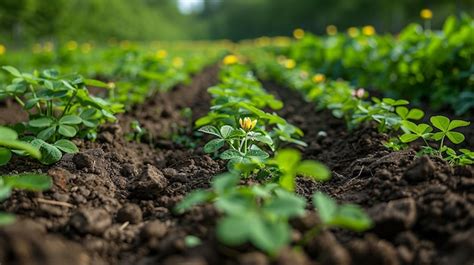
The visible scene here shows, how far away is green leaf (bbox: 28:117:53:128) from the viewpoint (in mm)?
2328

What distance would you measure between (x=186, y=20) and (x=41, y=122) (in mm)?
64442

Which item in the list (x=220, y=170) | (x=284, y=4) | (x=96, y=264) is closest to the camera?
(x=96, y=264)

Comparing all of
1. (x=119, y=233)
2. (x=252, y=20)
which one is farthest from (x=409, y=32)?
(x=252, y=20)

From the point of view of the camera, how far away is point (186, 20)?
64.4 m

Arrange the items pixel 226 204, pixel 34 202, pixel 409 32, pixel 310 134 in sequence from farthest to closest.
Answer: pixel 409 32 → pixel 310 134 → pixel 34 202 → pixel 226 204

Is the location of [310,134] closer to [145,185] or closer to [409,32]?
[145,185]

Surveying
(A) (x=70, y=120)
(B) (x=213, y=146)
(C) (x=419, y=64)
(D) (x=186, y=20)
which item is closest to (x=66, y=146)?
(A) (x=70, y=120)

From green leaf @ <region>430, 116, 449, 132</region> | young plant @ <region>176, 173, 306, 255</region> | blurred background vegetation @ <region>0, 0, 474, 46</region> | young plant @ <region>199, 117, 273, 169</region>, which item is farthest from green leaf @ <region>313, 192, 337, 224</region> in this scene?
blurred background vegetation @ <region>0, 0, 474, 46</region>

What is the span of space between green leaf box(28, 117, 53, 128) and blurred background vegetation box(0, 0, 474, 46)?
13.1 metres

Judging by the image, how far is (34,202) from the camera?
172cm

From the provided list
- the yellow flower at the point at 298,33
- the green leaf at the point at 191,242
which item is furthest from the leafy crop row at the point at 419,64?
the green leaf at the point at 191,242

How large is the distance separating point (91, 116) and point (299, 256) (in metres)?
1.81

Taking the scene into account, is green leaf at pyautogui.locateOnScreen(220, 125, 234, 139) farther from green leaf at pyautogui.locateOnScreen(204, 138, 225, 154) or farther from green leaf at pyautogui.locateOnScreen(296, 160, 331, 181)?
green leaf at pyautogui.locateOnScreen(296, 160, 331, 181)

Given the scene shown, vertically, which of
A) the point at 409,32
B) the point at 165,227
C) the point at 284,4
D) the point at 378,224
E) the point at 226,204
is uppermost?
the point at 284,4
